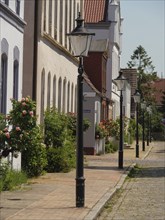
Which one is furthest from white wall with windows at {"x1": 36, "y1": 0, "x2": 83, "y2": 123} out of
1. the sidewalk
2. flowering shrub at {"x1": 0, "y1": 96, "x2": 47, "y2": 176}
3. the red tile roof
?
the red tile roof

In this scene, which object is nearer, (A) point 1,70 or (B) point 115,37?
(A) point 1,70

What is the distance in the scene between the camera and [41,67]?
2434 cm

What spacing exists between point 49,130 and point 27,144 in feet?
35.3

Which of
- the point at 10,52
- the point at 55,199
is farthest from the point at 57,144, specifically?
the point at 55,199

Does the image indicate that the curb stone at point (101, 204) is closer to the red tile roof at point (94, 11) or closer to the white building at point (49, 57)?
the white building at point (49, 57)

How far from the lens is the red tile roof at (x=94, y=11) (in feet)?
196

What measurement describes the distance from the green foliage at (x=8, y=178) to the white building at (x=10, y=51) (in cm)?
128

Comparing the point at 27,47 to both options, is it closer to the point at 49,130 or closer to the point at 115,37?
the point at 49,130

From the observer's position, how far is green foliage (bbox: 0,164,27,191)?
1672cm

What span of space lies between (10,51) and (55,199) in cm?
495

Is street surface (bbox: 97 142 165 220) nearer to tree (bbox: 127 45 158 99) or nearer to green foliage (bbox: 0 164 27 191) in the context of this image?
green foliage (bbox: 0 164 27 191)

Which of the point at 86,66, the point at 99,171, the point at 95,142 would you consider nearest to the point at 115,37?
the point at 86,66

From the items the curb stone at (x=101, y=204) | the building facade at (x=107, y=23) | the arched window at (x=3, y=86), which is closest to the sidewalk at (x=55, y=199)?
the curb stone at (x=101, y=204)

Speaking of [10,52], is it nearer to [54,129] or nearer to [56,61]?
[54,129]
